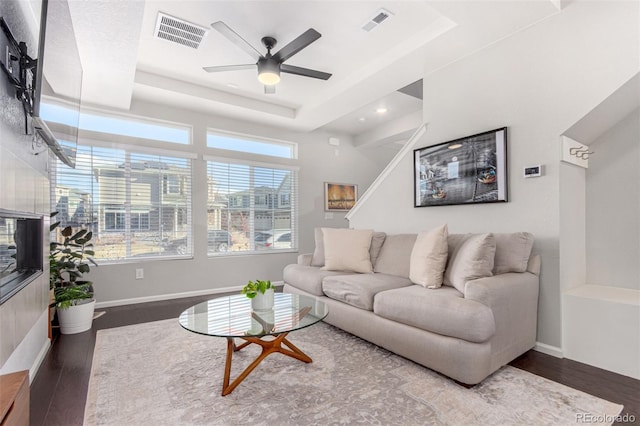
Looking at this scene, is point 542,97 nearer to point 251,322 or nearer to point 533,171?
point 533,171

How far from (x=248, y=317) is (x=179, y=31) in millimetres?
2602

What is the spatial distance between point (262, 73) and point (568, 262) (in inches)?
119

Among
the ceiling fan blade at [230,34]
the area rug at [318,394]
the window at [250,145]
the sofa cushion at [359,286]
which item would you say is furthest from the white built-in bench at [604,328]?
the window at [250,145]

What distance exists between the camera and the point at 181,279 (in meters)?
4.48

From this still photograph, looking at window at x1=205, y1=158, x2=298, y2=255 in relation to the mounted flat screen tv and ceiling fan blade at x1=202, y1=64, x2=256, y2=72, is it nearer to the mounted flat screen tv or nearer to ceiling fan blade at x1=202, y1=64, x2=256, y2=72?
ceiling fan blade at x1=202, y1=64, x2=256, y2=72

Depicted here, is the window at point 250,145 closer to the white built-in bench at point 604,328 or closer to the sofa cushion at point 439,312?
the sofa cushion at point 439,312

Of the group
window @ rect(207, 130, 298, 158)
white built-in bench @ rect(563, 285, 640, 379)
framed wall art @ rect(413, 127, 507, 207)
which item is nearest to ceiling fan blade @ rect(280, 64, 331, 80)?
framed wall art @ rect(413, 127, 507, 207)

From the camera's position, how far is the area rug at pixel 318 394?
1659 mm

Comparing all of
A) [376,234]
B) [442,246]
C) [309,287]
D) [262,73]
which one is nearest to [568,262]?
[442,246]

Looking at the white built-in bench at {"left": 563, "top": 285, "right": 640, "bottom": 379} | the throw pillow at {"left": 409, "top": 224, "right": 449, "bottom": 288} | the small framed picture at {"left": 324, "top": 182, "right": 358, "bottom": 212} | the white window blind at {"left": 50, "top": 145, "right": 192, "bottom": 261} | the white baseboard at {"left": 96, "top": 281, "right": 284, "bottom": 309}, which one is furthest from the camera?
the small framed picture at {"left": 324, "top": 182, "right": 358, "bottom": 212}

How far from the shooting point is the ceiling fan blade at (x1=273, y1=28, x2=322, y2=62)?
8.09 ft

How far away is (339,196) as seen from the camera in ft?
20.1

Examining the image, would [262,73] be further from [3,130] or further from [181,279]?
[181,279]

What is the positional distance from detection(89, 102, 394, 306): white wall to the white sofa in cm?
220
